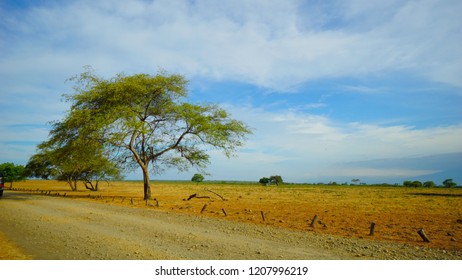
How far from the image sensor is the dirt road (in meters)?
9.98

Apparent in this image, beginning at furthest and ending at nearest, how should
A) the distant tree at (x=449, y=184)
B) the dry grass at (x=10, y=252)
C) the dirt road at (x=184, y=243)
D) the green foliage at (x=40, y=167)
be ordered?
the distant tree at (x=449, y=184) → the green foliage at (x=40, y=167) → the dirt road at (x=184, y=243) → the dry grass at (x=10, y=252)

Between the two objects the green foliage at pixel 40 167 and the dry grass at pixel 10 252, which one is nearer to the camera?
the dry grass at pixel 10 252

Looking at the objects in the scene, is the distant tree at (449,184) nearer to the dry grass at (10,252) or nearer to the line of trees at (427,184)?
the line of trees at (427,184)

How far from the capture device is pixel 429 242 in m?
12.7

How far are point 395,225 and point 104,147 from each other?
89.4ft

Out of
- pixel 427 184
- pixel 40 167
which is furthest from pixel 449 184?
pixel 40 167

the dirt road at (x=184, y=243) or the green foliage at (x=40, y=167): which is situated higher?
the green foliage at (x=40, y=167)

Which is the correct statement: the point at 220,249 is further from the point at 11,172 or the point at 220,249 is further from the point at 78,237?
the point at 11,172

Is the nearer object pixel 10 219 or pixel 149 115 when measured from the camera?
pixel 10 219

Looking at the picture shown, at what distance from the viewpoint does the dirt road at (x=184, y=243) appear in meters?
9.98

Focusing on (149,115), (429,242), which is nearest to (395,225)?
(429,242)

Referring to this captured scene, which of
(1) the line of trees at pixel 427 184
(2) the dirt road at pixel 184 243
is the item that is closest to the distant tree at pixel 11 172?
Answer: (2) the dirt road at pixel 184 243

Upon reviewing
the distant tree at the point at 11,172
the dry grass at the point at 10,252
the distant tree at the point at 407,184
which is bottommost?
the dry grass at the point at 10,252

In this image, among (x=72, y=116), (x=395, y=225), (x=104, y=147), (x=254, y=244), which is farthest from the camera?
(x=104, y=147)
